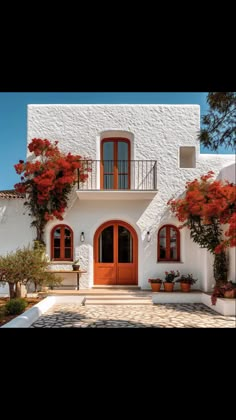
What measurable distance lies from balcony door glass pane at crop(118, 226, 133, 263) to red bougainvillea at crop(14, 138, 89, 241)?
1709 mm

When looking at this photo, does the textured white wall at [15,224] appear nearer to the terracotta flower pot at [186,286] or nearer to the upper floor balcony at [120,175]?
the upper floor balcony at [120,175]

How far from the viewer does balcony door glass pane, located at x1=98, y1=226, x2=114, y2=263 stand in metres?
8.97

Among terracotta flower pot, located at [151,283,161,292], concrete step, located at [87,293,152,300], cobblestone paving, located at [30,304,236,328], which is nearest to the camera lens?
cobblestone paving, located at [30,304,236,328]

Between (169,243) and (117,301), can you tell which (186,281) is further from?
(117,301)

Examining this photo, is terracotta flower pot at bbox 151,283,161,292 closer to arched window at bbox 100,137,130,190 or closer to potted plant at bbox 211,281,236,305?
potted plant at bbox 211,281,236,305

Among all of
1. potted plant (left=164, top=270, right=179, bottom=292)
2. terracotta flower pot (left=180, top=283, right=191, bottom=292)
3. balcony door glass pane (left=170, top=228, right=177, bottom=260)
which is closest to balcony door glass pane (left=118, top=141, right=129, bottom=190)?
balcony door glass pane (left=170, top=228, right=177, bottom=260)

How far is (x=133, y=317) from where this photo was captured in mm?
6582

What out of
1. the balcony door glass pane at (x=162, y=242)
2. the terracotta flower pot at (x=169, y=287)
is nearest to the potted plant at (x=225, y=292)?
the terracotta flower pot at (x=169, y=287)
